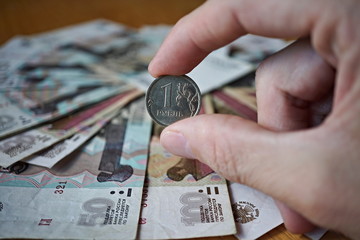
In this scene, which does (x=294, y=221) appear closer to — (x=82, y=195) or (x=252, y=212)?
(x=252, y=212)

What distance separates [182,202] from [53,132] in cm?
45

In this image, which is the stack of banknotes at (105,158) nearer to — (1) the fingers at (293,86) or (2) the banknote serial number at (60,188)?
(2) the banknote serial number at (60,188)

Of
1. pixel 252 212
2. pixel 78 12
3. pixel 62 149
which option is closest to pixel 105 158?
pixel 62 149

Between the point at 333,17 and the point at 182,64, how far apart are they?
338 mm

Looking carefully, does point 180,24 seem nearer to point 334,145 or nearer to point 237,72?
point 334,145

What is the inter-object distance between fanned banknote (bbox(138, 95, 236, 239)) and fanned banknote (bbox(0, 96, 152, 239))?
27 mm

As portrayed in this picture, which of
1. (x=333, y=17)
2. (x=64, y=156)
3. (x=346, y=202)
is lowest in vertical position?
(x=64, y=156)

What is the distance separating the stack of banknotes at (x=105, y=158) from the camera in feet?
2.13

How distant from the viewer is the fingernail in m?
0.64

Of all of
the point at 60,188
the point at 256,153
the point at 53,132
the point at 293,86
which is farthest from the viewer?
the point at 53,132

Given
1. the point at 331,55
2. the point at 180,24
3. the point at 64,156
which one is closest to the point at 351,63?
the point at 331,55

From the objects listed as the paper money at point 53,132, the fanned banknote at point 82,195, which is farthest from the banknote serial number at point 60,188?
the paper money at point 53,132

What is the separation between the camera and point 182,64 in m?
0.72

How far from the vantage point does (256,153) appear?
0.52 meters
